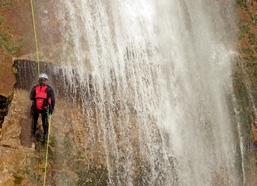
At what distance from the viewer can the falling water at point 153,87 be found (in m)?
17.6

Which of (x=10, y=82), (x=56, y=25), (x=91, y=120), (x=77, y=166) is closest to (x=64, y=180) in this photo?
(x=77, y=166)

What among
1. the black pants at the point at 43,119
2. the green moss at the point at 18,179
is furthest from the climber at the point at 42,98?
the green moss at the point at 18,179

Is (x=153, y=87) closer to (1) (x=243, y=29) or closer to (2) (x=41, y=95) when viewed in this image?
(2) (x=41, y=95)

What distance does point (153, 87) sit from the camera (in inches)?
742

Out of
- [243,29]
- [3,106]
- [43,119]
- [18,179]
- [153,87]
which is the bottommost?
[18,179]

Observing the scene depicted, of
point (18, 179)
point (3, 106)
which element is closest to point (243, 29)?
point (3, 106)

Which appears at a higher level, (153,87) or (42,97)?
(153,87)

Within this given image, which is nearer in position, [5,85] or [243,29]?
[5,85]

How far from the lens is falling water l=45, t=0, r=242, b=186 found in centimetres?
1764

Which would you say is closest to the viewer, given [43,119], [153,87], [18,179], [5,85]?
[18,179]

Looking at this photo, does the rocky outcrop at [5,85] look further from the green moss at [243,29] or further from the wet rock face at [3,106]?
the green moss at [243,29]

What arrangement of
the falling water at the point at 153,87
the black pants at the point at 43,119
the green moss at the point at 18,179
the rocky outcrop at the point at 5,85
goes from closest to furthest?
the green moss at the point at 18,179 < the black pants at the point at 43,119 < the rocky outcrop at the point at 5,85 < the falling water at the point at 153,87

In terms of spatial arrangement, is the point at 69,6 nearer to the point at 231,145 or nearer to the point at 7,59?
the point at 7,59

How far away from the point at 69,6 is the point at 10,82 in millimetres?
3622
